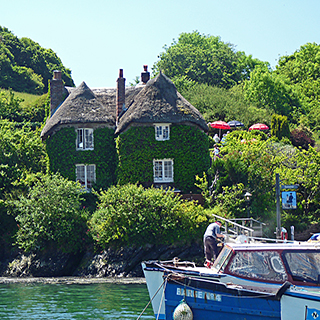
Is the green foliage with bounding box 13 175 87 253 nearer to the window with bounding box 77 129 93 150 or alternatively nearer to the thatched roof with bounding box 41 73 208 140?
the window with bounding box 77 129 93 150

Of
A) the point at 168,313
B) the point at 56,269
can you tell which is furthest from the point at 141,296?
the point at 56,269

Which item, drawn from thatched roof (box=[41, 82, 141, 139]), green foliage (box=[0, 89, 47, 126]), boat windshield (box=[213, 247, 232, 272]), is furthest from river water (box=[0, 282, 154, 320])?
green foliage (box=[0, 89, 47, 126])

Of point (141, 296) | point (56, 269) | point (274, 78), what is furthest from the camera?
point (274, 78)

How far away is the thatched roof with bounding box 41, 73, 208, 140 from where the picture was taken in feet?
142

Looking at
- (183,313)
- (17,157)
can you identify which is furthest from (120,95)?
(183,313)

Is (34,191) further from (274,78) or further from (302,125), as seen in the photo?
(274,78)

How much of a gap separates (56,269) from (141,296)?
434 inches

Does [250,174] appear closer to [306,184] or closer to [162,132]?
[306,184]

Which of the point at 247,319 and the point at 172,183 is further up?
the point at 172,183

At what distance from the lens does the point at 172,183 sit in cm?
4362

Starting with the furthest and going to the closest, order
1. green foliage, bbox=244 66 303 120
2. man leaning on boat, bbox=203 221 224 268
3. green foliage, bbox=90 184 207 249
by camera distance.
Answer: green foliage, bbox=244 66 303 120
green foliage, bbox=90 184 207 249
man leaning on boat, bbox=203 221 224 268

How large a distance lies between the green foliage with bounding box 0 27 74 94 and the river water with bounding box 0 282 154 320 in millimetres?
63232

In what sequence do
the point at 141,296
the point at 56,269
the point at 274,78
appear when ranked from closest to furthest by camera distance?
the point at 141,296 → the point at 56,269 → the point at 274,78

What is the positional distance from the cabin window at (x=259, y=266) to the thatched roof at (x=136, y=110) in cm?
2513
